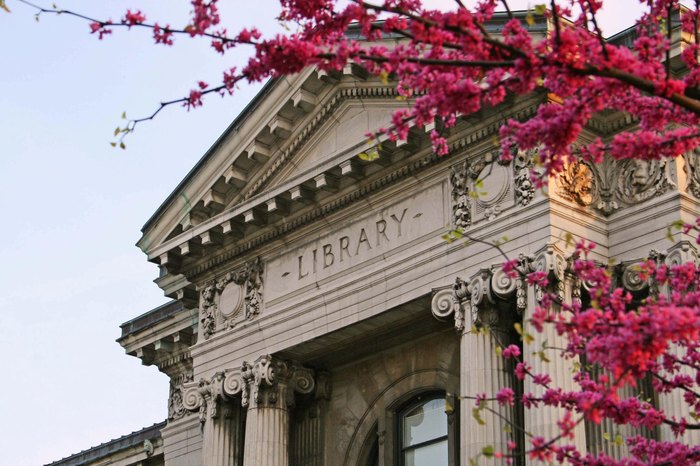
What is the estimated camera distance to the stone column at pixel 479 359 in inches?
981

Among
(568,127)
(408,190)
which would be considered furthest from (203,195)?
(568,127)

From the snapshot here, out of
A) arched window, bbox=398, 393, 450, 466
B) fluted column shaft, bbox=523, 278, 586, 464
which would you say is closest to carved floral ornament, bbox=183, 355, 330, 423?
arched window, bbox=398, 393, 450, 466

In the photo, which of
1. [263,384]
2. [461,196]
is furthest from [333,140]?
[263,384]

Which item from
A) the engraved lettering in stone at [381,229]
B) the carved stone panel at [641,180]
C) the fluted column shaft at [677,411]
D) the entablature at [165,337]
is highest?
the entablature at [165,337]

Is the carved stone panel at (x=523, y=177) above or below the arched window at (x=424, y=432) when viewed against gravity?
above

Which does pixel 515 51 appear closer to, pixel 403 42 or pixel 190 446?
pixel 403 42

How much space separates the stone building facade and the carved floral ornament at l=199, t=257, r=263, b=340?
0.05 metres

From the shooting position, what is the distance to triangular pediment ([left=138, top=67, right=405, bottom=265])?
97.0ft

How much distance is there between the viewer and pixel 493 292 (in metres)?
25.5

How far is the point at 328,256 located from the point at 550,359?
6.92 m

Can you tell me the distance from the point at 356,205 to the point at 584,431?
736cm

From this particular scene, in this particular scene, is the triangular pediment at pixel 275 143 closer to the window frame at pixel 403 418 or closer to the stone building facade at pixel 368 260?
the stone building facade at pixel 368 260

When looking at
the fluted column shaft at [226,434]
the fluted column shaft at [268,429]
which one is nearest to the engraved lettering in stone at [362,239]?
the fluted column shaft at [268,429]

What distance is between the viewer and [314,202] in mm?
29797
